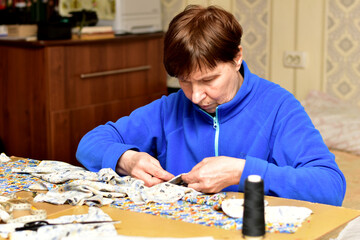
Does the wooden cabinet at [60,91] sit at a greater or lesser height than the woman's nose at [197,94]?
lesser

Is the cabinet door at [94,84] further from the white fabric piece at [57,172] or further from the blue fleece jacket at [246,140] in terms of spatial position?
the white fabric piece at [57,172]

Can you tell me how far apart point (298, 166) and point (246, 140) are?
0.21 metres

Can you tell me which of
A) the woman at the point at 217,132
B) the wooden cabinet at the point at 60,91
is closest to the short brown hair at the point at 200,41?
the woman at the point at 217,132

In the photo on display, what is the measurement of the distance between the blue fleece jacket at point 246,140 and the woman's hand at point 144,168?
1.3 inches

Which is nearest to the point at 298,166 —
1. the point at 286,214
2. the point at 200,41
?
the point at 286,214

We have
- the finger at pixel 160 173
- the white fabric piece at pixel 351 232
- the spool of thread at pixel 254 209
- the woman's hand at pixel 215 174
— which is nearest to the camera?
the spool of thread at pixel 254 209

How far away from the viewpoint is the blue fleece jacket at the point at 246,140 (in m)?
1.49

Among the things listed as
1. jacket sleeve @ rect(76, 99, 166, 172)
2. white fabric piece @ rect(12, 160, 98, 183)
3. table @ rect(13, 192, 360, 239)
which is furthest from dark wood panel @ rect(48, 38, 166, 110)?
table @ rect(13, 192, 360, 239)

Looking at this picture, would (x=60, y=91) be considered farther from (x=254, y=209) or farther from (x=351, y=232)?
(x=254, y=209)

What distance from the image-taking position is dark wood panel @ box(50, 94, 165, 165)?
11.5ft

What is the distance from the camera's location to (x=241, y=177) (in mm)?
1486

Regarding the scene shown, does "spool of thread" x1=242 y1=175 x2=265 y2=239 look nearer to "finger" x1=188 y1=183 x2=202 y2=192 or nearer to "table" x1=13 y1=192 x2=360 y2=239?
"table" x1=13 y1=192 x2=360 y2=239

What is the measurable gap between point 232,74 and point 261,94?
0.14 metres

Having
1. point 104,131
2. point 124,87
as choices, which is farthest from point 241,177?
point 124,87
